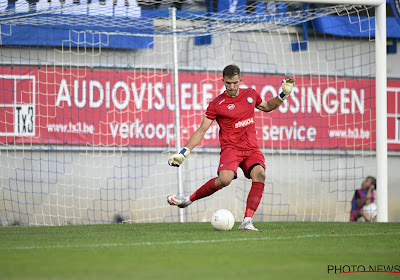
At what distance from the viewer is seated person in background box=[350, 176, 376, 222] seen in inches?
493

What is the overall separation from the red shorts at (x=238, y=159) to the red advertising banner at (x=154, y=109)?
456 centimetres

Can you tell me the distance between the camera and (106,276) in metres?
4.50

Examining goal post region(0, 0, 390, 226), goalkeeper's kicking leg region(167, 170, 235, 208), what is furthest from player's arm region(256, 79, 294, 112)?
goal post region(0, 0, 390, 226)

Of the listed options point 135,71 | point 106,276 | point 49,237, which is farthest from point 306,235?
point 135,71

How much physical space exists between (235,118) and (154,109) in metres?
4.63

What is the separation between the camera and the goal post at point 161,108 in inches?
452

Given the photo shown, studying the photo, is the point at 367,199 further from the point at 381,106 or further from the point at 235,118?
the point at 235,118

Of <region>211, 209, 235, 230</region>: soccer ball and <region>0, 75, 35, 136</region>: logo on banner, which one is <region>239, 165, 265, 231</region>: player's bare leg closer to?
<region>211, 209, 235, 230</region>: soccer ball

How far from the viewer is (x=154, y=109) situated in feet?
40.7

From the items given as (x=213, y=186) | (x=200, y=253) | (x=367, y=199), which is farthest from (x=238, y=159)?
(x=367, y=199)

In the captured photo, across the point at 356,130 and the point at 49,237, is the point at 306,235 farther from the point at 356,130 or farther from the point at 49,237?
the point at 356,130

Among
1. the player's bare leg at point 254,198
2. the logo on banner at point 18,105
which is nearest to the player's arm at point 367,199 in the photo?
the player's bare leg at point 254,198

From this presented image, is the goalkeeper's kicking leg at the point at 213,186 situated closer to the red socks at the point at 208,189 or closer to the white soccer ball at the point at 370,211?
the red socks at the point at 208,189

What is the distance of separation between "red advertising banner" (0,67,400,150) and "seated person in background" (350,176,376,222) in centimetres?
98
